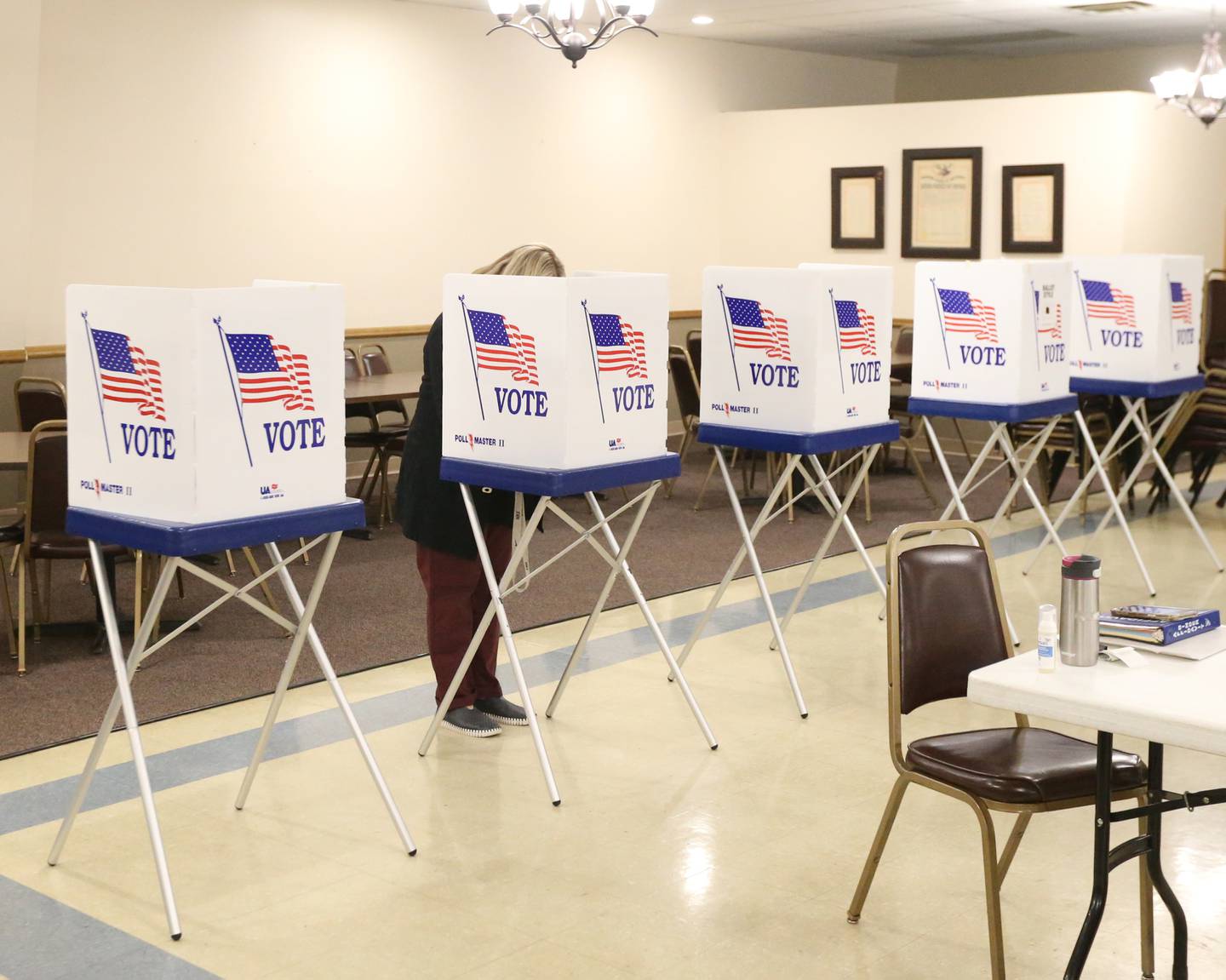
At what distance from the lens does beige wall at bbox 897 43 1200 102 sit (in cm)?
1202

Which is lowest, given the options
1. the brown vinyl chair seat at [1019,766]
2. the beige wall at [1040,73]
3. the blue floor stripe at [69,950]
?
the blue floor stripe at [69,950]

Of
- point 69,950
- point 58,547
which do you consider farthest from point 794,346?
point 69,950

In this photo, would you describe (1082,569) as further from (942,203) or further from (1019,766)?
(942,203)

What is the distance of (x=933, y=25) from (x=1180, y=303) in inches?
184

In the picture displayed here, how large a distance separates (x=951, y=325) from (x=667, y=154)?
6224 mm

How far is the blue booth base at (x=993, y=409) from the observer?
18.6 ft

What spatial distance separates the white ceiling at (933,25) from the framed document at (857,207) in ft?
3.47

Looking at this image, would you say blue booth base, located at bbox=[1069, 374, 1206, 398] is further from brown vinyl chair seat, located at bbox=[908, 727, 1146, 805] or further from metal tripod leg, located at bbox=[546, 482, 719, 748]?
brown vinyl chair seat, located at bbox=[908, 727, 1146, 805]

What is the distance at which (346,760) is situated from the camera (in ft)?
14.6

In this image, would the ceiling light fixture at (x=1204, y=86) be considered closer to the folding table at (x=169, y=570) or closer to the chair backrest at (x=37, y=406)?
the chair backrest at (x=37, y=406)

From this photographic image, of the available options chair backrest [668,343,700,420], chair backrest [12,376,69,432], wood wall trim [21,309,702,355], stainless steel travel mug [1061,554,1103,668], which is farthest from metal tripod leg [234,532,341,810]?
chair backrest [668,343,700,420]

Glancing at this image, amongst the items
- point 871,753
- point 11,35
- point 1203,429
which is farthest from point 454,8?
point 871,753

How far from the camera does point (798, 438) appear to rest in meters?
4.89

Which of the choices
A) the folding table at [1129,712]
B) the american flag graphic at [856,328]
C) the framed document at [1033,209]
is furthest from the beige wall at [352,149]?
the folding table at [1129,712]
